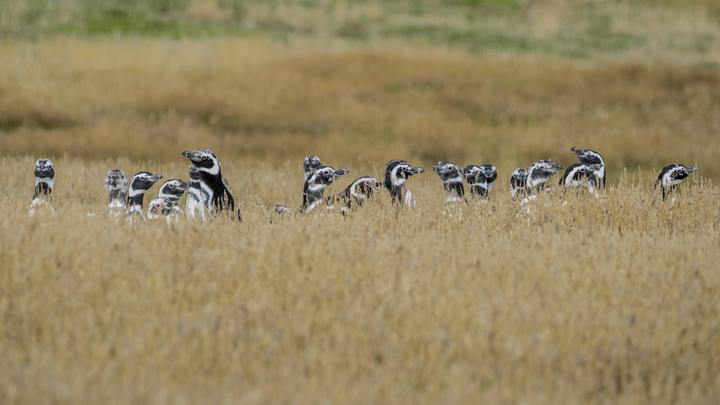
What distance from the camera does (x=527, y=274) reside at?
8.61 meters

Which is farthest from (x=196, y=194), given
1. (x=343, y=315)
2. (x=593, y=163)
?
(x=343, y=315)

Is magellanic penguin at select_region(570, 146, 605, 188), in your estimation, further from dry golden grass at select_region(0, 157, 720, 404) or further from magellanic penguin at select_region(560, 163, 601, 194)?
dry golden grass at select_region(0, 157, 720, 404)

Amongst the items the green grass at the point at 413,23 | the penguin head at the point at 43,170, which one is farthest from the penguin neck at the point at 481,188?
the green grass at the point at 413,23

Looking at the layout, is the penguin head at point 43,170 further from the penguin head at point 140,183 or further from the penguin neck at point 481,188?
the penguin neck at point 481,188

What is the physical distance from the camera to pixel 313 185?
13.5 m

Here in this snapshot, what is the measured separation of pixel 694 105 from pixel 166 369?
863 inches

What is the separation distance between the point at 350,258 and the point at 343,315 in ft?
4.43

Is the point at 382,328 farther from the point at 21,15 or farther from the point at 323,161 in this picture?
the point at 21,15

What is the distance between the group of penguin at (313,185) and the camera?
1244 centimetres

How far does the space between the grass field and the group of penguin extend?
1.16ft

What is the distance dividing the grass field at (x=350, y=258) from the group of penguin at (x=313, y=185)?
0.35m

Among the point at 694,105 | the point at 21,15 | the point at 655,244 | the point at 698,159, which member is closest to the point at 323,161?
the point at 698,159

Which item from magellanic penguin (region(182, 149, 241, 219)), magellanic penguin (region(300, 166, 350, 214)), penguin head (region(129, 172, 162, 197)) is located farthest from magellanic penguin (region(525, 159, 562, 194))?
penguin head (region(129, 172, 162, 197))

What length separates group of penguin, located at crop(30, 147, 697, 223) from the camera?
40.8 ft
